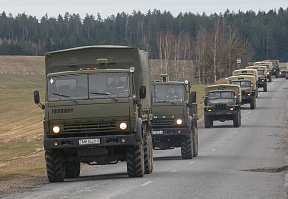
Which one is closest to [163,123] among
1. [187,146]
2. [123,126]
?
[187,146]

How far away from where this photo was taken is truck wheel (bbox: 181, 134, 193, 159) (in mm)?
24562

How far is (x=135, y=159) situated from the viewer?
16.6m

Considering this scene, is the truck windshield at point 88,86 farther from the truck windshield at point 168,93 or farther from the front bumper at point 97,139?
the truck windshield at point 168,93

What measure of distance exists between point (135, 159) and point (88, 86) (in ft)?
7.28

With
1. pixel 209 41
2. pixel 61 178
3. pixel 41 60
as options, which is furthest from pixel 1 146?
pixel 41 60

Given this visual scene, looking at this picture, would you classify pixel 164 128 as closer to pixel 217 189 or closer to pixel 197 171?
pixel 197 171

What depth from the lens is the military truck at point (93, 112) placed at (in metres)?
15.8

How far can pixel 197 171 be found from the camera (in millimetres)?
19156

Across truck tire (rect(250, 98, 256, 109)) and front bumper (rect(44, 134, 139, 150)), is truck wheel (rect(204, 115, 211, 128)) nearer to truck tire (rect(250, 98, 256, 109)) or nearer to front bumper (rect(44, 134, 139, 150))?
truck tire (rect(250, 98, 256, 109))

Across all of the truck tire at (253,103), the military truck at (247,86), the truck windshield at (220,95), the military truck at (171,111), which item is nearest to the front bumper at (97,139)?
the military truck at (171,111)

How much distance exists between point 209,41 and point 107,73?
396 feet

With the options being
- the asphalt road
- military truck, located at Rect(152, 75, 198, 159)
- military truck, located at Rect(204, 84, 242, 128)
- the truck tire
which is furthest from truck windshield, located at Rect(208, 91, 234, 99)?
military truck, located at Rect(152, 75, 198, 159)

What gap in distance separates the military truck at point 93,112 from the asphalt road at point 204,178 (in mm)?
682

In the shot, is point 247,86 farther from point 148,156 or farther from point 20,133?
point 148,156
